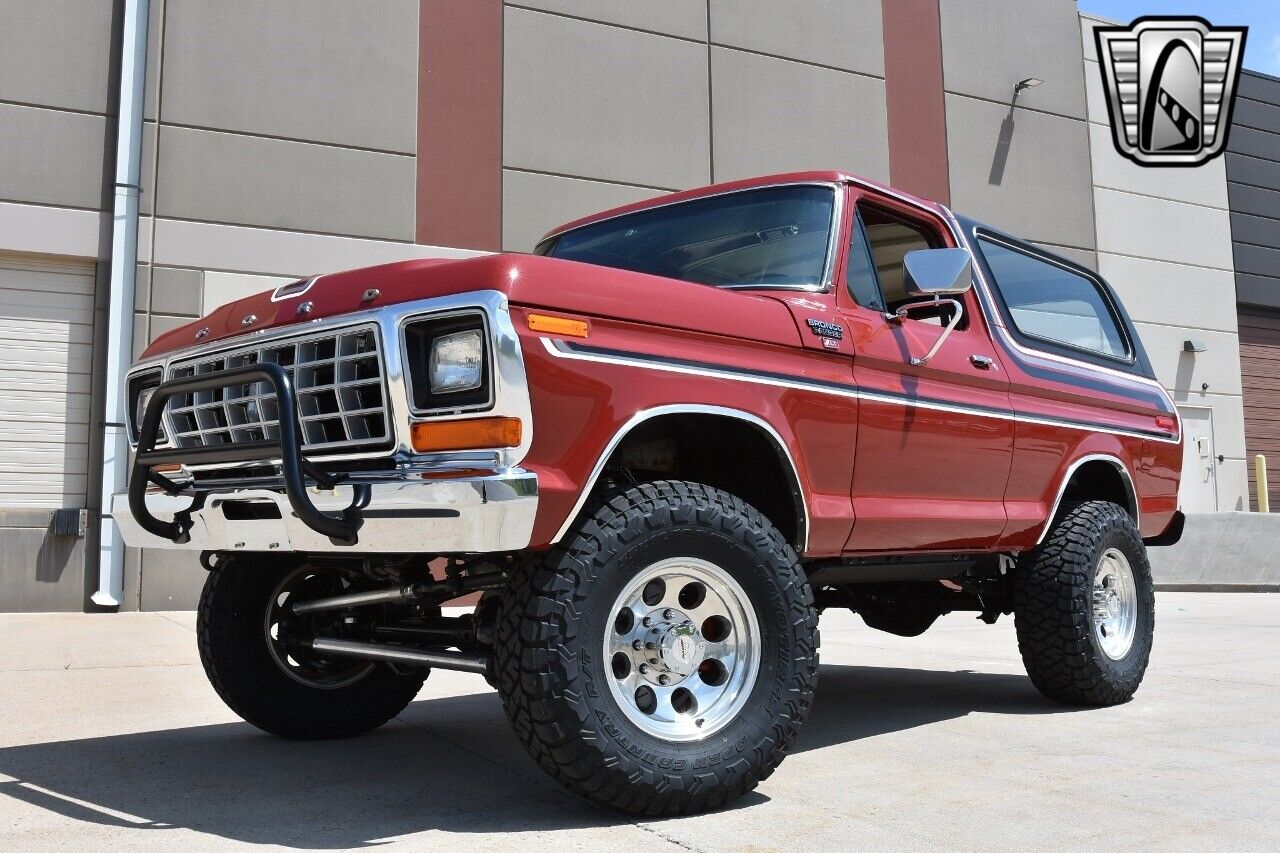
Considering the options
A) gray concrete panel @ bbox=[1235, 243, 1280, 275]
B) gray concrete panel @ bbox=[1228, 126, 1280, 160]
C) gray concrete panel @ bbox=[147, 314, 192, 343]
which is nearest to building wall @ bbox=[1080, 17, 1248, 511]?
gray concrete panel @ bbox=[1235, 243, 1280, 275]

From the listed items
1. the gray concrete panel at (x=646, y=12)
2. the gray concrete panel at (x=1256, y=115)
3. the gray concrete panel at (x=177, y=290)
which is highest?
the gray concrete panel at (x=1256, y=115)

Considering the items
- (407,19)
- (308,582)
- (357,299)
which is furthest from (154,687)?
(407,19)

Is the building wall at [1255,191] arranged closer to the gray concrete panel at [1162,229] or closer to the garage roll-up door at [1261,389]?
the garage roll-up door at [1261,389]

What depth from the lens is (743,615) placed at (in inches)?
137

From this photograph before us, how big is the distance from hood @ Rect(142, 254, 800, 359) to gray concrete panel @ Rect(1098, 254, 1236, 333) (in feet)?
46.8

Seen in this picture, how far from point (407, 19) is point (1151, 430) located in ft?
29.6

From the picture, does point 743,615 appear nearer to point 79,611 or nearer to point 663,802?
point 663,802

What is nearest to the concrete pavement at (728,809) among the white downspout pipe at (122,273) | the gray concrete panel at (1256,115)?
the white downspout pipe at (122,273)

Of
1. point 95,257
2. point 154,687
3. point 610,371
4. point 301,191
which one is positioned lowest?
point 154,687

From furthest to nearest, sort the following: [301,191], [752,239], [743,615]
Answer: [301,191] → [752,239] → [743,615]

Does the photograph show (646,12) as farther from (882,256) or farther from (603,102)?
(882,256)

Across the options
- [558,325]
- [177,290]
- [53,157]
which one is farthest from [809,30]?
[558,325]

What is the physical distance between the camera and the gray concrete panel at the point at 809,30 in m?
13.7

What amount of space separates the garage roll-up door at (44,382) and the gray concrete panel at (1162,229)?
13.3m
